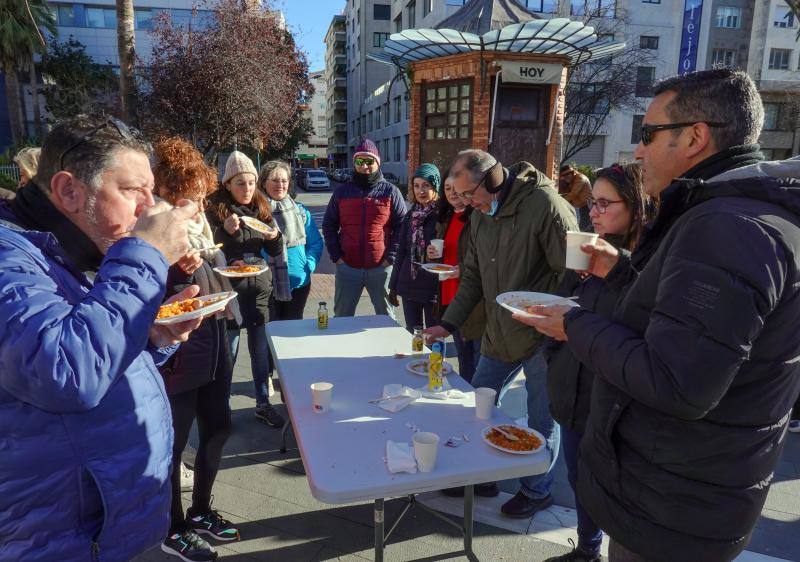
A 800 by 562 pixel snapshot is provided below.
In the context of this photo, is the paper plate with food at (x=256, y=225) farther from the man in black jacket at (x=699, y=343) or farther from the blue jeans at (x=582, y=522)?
the man in black jacket at (x=699, y=343)

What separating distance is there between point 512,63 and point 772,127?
32329mm

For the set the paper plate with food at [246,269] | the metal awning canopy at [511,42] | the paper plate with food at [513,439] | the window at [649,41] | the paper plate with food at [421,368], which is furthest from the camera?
the window at [649,41]

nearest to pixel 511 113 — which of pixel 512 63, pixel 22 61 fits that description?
pixel 512 63

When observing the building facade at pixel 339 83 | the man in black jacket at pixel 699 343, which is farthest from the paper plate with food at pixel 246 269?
the building facade at pixel 339 83

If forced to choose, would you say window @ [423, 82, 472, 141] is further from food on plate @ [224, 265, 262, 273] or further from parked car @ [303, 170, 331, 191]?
parked car @ [303, 170, 331, 191]

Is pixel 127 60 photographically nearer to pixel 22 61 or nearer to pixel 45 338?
pixel 45 338

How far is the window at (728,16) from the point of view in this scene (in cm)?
3127

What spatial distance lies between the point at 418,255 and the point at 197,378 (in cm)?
246

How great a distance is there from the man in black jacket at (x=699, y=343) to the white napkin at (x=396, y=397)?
35.8 inches

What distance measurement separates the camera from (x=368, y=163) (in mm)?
5008

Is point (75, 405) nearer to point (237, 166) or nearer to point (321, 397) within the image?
point (321, 397)

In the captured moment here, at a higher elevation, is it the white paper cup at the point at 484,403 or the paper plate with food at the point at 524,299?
the paper plate with food at the point at 524,299

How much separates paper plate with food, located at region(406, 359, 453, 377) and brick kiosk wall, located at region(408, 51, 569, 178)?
30.3 ft

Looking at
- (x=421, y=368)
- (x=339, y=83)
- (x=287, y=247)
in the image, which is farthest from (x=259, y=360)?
(x=339, y=83)
